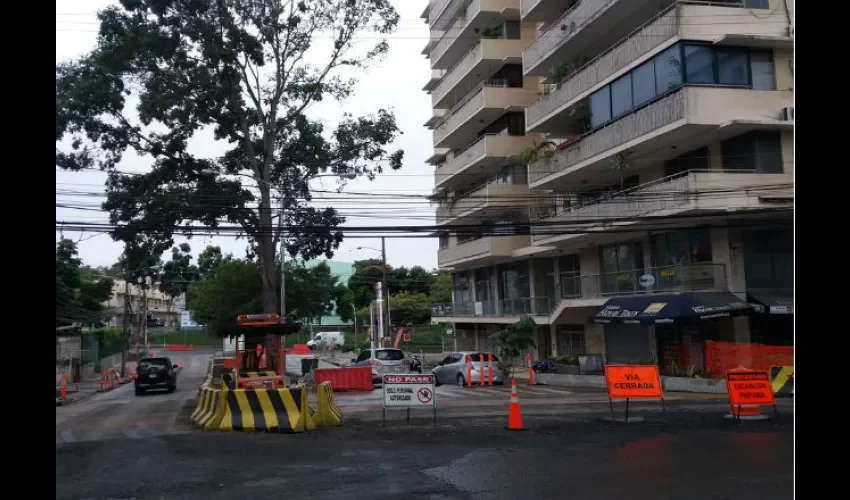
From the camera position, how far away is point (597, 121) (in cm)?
3055

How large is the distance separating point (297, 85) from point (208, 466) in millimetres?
20522

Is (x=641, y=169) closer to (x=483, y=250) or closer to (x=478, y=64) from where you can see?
(x=483, y=250)

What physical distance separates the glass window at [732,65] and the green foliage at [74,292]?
73.1ft

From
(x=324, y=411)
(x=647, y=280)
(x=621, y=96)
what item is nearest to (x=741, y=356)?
(x=647, y=280)

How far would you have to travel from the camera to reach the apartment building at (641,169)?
24.7 metres

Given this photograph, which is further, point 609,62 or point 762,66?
point 609,62

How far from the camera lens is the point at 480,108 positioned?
42.2 metres

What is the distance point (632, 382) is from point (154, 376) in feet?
75.0

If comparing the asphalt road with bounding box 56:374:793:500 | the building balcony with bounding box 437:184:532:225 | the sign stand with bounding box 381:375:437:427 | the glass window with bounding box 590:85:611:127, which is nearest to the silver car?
the building balcony with bounding box 437:184:532:225
